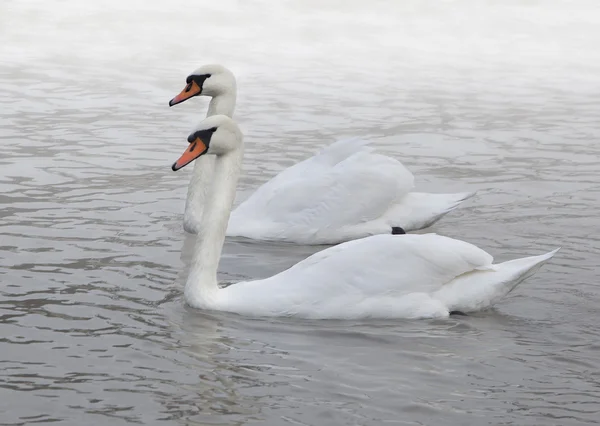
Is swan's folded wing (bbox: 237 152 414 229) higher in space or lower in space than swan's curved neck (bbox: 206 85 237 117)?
lower

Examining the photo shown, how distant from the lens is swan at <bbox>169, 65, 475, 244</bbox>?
8.40m

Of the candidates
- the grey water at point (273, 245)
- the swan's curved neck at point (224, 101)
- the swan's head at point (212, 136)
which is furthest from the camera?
the swan's curved neck at point (224, 101)

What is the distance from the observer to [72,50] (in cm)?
1869

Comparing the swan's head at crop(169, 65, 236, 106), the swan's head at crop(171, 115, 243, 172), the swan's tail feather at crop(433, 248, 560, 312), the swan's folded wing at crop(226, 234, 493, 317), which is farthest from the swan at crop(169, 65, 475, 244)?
the swan's tail feather at crop(433, 248, 560, 312)

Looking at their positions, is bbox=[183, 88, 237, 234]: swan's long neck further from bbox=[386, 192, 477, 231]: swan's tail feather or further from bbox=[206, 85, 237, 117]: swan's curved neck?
bbox=[386, 192, 477, 231]: swan's tail feather

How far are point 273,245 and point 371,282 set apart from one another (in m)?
1.94

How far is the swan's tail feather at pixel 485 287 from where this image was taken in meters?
6.66

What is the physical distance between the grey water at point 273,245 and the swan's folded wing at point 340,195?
11.7 inches

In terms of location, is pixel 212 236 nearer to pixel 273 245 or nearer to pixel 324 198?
pixel 273 245

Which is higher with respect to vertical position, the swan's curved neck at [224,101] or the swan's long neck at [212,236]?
the swan's curved neck at [224,101]

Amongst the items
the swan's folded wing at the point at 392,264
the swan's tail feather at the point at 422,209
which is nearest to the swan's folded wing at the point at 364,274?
the swan's folded wing at the point at 392,264

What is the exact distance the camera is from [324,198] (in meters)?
8.50

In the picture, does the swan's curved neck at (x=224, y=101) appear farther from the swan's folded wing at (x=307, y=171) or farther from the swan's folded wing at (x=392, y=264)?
the swan's folded wing at (x=392, y=264)

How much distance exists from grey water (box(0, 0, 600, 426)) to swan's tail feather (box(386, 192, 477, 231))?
0.55 ft
